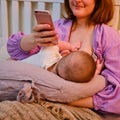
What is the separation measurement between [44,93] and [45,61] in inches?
5.6

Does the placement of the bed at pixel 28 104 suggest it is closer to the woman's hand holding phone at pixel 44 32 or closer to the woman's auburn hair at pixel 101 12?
the woman's hand holding phone at pixel 44 32

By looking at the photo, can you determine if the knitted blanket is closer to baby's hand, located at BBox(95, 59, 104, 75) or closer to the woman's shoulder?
baby's hand, located at BBox(95, 59, 104, 75)

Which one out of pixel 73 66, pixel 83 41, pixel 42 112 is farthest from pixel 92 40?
pixel 42 112

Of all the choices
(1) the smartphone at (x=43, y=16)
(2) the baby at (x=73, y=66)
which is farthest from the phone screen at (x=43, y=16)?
(2) the baby at (x=73, y=66)

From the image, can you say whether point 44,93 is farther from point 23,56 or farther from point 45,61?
point 23,56

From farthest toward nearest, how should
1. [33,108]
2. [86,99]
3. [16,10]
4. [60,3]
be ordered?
[16,10] < [60,3] < [86,99] < [33,108]

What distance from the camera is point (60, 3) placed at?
148 cm

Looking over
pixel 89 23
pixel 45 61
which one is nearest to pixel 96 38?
pixel 89 23

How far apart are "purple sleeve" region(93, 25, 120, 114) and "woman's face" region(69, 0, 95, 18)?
0.26 ft

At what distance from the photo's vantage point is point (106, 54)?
1.06 m

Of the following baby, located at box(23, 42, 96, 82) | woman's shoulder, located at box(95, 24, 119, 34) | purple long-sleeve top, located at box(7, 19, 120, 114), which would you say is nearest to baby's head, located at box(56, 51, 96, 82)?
baby, located at box(23, 42, 96, 82)

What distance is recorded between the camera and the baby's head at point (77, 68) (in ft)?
2.99

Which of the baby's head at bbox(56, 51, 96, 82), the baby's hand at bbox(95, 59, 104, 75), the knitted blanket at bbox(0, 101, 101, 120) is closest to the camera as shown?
the knitted blanket at bbox(0, 101, 101, 120)

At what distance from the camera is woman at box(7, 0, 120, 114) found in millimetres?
974
